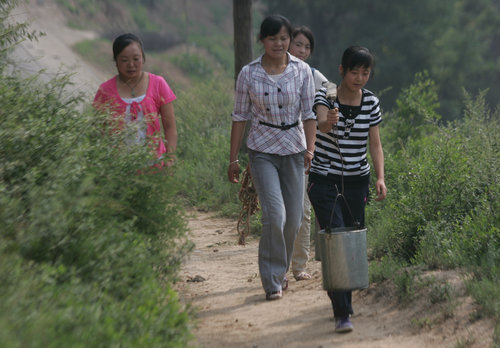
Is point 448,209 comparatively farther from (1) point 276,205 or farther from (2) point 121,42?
(2) point 121,42

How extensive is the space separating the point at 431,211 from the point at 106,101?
9.21 ft

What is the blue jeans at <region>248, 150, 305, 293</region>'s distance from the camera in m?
5.62

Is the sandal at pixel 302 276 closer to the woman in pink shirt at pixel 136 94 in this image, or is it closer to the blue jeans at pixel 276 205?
the blue jeans at pixel 276 205

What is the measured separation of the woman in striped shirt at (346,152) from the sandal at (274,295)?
2.77ft

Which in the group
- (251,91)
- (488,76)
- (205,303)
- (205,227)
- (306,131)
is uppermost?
(251,91)

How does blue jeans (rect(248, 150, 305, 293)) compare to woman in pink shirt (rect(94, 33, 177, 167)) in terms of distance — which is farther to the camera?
blue jeans (rect(248, 150, 305, 293))

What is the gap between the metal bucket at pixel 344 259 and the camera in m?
4.77

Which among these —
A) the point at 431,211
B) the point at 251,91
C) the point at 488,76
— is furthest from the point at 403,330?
the point at 488,76

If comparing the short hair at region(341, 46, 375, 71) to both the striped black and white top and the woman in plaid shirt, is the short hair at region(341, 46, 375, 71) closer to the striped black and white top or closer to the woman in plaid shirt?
the striped black and white top

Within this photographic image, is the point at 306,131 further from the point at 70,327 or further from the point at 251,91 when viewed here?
the point at 70,327

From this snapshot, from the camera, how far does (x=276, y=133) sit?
560 cm

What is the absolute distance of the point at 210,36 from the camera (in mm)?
54812

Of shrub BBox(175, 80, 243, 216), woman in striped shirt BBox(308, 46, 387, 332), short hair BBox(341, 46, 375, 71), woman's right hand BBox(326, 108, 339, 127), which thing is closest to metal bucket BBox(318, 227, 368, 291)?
woman in striped shirt BBox(308, 46, 387, 332)

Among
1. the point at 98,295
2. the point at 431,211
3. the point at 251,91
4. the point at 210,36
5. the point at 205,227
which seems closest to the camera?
the point at 98,295
